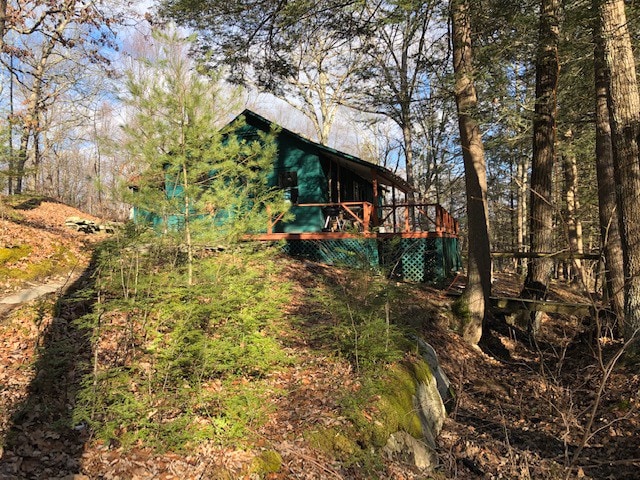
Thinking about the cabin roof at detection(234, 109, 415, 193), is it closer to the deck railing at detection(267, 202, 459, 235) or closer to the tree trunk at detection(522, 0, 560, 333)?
the deck railing at detection(267, 202, 459, 235)

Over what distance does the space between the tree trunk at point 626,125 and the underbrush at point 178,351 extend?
5.74 meters

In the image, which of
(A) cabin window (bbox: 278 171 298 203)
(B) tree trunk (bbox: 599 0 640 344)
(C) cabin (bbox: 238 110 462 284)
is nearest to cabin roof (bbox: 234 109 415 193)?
(C) cabin (bbox: 238 110 462 284)

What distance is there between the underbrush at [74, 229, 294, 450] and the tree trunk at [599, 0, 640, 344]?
18.8 ft

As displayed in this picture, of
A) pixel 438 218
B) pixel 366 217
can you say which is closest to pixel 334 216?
pixel 366 217

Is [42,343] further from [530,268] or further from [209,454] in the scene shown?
[530,268]

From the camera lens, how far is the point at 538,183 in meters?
9.23

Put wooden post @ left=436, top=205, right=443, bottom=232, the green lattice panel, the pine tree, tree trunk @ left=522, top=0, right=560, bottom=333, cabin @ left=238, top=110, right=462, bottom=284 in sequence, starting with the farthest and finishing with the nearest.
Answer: wooden post @ left=436, top=205, right=443, bottom=232, cabin @ left=238, top=110, right=462, bottom=284, the green lattice panel, tree trunk @ left=522, top=0, right=560, bottom=333, the pine tree

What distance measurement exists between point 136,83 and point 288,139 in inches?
392

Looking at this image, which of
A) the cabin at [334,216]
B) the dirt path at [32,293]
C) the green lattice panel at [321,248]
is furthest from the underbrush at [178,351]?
the green lattice panel at [321,248]

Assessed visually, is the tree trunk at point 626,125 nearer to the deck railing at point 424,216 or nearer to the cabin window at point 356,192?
the deck railing at point 424,216

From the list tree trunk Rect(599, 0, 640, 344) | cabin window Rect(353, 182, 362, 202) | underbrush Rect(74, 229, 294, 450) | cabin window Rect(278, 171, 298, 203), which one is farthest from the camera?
cabin window Rect(353, 182, 362, 202)

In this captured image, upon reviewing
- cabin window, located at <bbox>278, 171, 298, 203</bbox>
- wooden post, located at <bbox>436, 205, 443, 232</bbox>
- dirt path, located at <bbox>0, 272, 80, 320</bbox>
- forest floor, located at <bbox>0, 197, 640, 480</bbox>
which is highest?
cabin window, located at <bbox>278, 171, 298, 203</bbox>

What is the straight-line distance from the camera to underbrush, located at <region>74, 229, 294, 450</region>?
3.70 meters

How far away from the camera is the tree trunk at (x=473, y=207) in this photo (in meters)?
8.58
